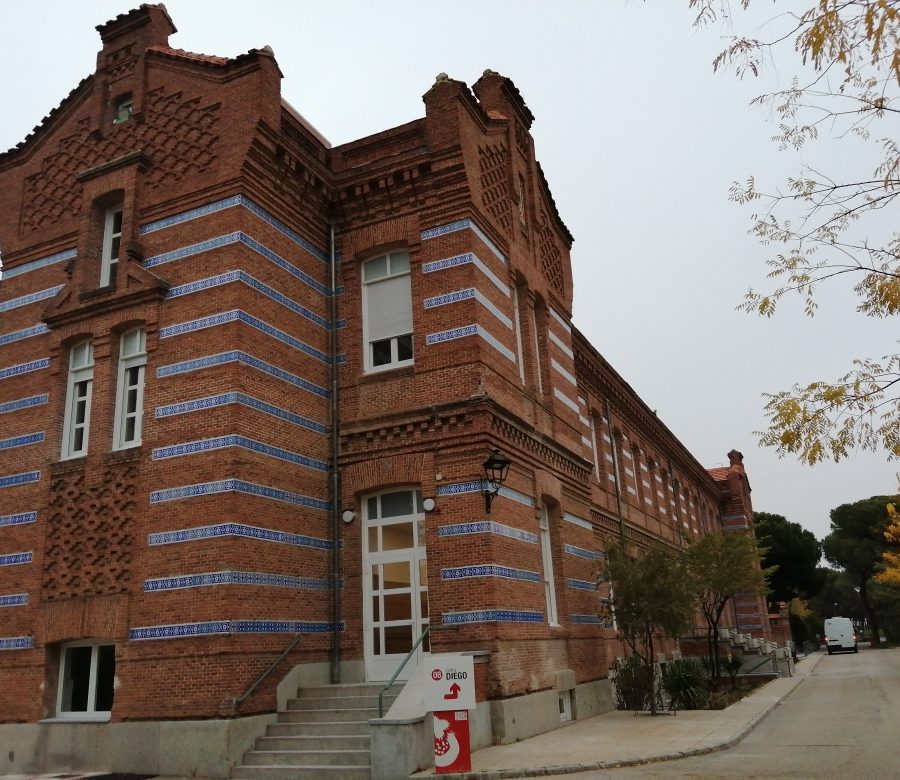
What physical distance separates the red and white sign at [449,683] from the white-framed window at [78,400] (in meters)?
7.47

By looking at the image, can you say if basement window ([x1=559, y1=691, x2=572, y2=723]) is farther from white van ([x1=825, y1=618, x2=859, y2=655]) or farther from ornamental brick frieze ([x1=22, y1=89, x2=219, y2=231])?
white van ([x1=825, y1=618, x2=859, y2=655])

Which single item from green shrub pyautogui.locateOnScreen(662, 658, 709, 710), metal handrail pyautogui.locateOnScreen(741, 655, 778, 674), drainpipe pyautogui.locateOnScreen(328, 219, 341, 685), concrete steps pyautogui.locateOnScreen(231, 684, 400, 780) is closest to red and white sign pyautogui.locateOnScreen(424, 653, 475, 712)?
concrete steps pyautogui.locateOnScreen(231, 684, 400, 780)

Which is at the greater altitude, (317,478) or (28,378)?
(28,378)

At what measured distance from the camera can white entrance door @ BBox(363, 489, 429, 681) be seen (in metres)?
13.0

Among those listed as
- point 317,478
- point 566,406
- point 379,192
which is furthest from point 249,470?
point 566,406

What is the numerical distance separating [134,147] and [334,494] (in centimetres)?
735

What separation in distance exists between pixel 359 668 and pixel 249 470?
3728 mm

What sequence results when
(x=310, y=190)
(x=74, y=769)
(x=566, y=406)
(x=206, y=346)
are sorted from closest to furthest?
(x=74, y=769), (x=206, y=346), (x=310, y=190), (x=566, y=406)

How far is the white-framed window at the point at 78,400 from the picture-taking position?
13805 mm

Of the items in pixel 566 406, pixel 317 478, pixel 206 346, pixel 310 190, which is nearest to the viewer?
pixel 206 346

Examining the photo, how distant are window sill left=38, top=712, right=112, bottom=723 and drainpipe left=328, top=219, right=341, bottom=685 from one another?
341 centimetres

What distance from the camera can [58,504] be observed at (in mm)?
13305

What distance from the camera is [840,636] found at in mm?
55062

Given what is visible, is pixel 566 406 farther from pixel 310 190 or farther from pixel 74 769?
pixel 74 769
